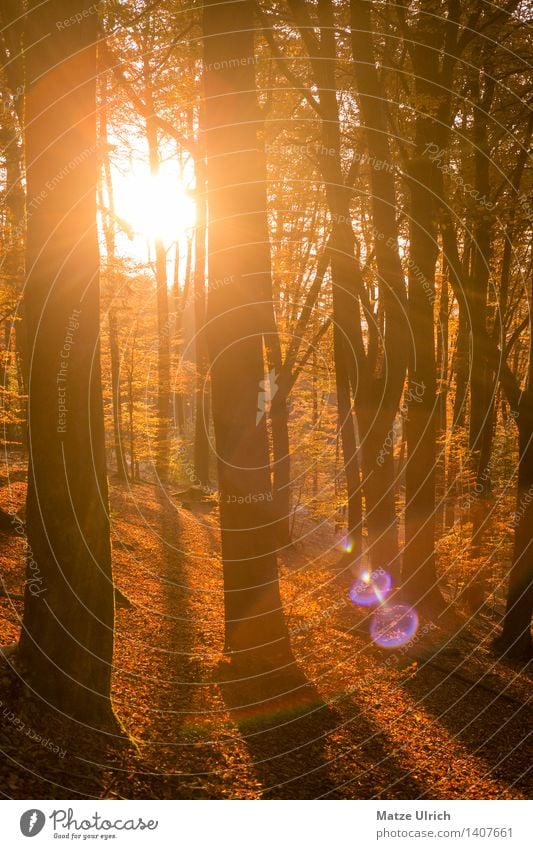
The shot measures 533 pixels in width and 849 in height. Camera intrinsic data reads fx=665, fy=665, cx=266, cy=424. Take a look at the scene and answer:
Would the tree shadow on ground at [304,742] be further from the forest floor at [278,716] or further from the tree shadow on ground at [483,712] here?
the tree shadow on ground at [483,712]

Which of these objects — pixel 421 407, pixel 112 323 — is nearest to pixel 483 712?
pixel 421 407

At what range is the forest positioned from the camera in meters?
6.36

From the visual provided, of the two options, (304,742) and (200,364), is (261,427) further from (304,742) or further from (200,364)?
(200,364)

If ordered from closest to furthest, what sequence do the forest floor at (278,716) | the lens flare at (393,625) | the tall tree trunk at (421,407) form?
the forest floor at (278,716), the lens flare at (393,625), the tall tree trunk at (421,407)

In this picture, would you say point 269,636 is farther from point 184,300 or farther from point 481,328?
point 184,300

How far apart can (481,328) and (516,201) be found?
9.43ft

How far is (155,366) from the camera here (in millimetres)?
25266

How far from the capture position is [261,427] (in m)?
8.54

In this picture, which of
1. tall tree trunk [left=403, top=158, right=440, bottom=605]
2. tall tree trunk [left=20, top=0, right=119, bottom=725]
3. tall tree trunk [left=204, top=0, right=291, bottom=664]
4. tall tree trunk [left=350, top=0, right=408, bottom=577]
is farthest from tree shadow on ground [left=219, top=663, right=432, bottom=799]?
tall tree trunk [left=350, top=0, right=408, bottom=577]

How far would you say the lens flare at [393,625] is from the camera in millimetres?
12406

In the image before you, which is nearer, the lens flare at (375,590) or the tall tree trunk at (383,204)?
the tall tree trunk at (383,204)

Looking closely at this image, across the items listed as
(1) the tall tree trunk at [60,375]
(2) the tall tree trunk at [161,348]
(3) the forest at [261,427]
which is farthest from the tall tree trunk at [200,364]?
(1) the tall tree trunk at [60,375]

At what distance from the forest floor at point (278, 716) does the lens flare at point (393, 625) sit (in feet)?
0.71
